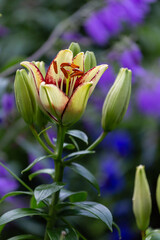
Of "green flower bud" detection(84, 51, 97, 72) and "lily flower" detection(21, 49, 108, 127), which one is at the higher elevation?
"green flower bud" detection(84, 51, 97, 72)

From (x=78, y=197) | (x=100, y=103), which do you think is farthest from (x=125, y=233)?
(x=78, y=197)

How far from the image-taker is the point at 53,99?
14.0 inches

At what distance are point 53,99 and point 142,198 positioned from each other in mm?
128

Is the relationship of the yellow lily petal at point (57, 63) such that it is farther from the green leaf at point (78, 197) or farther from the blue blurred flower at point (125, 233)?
the blue blurred flower at point (125, 233)

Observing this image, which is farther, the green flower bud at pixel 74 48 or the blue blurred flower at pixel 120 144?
the blue blurred flower at pixel 120 144

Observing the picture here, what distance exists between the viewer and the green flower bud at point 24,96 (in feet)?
1.26

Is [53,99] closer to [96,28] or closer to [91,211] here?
[91,211]

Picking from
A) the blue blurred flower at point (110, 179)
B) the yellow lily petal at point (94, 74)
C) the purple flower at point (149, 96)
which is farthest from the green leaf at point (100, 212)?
the purple flower at point (149, 96)

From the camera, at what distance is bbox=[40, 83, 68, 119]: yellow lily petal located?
350mm

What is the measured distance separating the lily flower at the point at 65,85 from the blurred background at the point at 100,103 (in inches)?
16.0

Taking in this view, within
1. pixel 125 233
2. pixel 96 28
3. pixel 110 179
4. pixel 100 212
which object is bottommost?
pixel 125 233

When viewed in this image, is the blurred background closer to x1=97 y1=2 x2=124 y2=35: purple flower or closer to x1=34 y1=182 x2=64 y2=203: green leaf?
x1=97 y1=2 x2=124 y2=35: purple flower

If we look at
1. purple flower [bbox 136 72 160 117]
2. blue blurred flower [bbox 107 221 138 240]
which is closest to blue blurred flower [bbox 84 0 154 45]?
purple flower [bbox 136 72 160 117]

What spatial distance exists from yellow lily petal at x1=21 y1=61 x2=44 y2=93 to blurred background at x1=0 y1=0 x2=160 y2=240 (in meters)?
0.42
